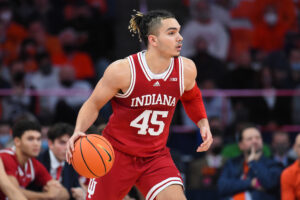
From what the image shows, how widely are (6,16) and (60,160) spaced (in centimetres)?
570

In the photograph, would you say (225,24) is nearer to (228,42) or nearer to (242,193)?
(228,42)

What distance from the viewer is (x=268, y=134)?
9.59 m

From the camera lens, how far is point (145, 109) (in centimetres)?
507

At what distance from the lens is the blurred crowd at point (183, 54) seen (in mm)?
9914

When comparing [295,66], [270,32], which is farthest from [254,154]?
[270,32]

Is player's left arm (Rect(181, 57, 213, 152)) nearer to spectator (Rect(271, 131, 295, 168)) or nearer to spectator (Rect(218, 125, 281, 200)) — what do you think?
spectator (Rect(218, 125, 281, 200))

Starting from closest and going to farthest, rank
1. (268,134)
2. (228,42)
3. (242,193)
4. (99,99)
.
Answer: (99,99)
(242,193)
(268,134)
(228,42)

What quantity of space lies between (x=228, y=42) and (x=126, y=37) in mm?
2013

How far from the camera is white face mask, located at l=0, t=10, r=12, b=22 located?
38.9 ft

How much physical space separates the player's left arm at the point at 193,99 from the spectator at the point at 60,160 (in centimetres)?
204

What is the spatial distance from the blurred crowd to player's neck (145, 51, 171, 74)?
3938 millimetres

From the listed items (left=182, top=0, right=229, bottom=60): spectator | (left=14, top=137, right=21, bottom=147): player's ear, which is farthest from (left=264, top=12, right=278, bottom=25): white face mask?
(left=14, top=137, right=21, bottom=147): player's ear

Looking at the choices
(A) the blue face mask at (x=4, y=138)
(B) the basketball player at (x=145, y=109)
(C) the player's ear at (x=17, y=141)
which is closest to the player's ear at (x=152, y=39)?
(B) the basketball player at (x=145, y=109)

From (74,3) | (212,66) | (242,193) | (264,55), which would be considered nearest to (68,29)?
(74,3)
